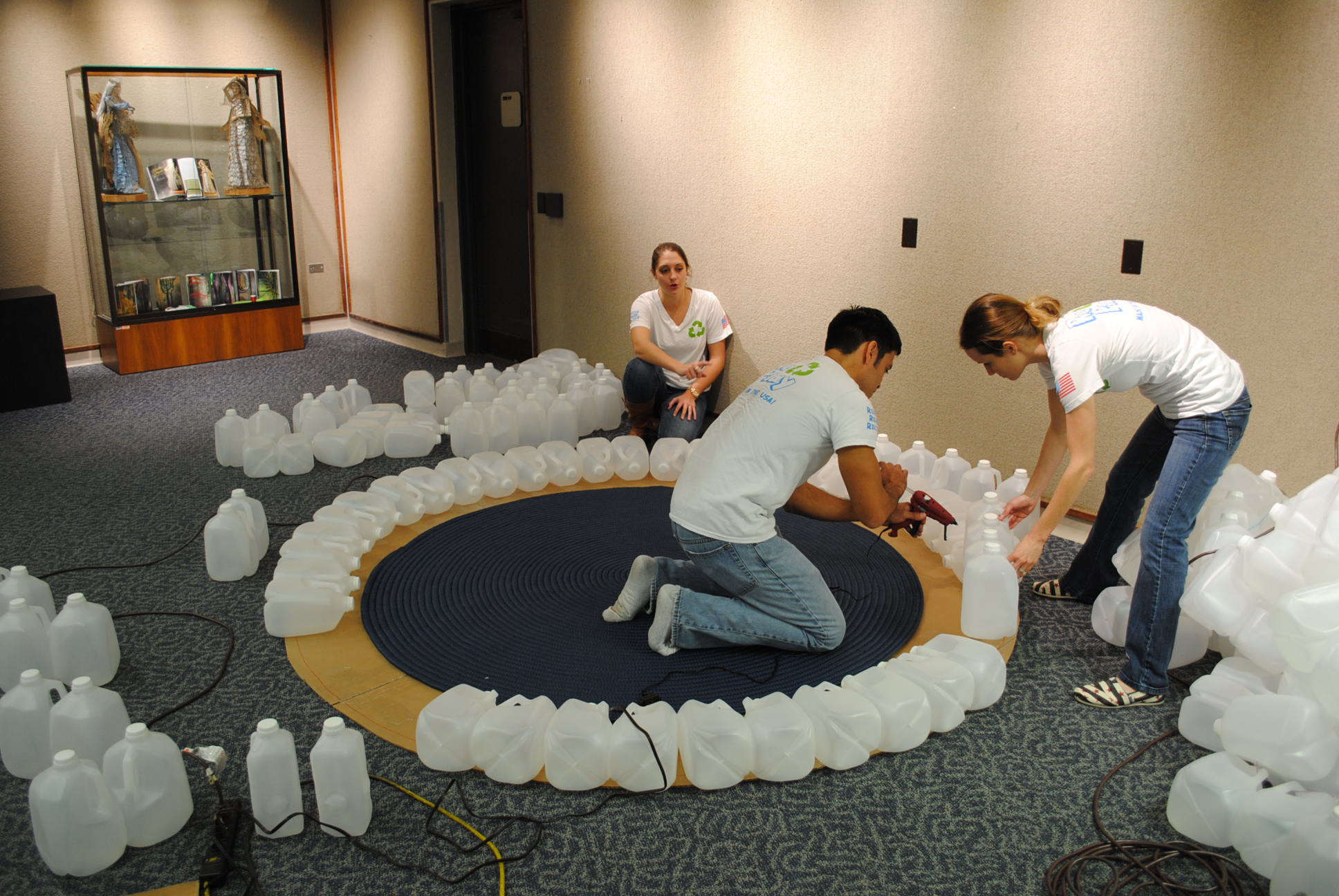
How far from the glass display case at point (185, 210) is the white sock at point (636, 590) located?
14.2ft

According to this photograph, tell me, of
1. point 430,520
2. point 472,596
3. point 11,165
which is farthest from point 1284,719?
point 11,165

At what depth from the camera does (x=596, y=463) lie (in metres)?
4.35

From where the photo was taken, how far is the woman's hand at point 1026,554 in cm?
272

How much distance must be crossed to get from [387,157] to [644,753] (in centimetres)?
547

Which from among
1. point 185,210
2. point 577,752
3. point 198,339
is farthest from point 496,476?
point 185,210

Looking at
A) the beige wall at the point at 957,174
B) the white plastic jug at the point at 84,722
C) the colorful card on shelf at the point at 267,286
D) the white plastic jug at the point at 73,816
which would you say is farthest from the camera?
the colorful card on shelf at the point at 267,286

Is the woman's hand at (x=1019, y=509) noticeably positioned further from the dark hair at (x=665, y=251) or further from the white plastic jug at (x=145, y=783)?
the white plastic jug at (x=145, y=783)

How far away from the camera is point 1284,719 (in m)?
2.24

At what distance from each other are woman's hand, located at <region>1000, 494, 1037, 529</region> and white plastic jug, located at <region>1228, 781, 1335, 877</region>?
1106 millimetres

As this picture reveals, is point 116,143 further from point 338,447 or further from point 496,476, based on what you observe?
point 496,476

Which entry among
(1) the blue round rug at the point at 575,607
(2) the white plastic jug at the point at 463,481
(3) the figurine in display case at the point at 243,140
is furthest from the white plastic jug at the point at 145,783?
(3) the figurine in display case at the point at 243,140

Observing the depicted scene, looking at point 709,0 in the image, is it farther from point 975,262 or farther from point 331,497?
point 331,497

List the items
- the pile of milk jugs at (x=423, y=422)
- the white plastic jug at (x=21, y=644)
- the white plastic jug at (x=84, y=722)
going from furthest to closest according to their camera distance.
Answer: the pile of milk jugs at (x=423, y=422), the white plastic jug at (x=21, y=644), the white plastic jug at (x=84, y=722)

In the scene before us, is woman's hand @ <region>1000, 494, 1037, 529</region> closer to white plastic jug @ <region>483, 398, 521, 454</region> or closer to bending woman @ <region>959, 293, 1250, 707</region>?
bending woman @ <region>959, 293, 1250, 707</region>
